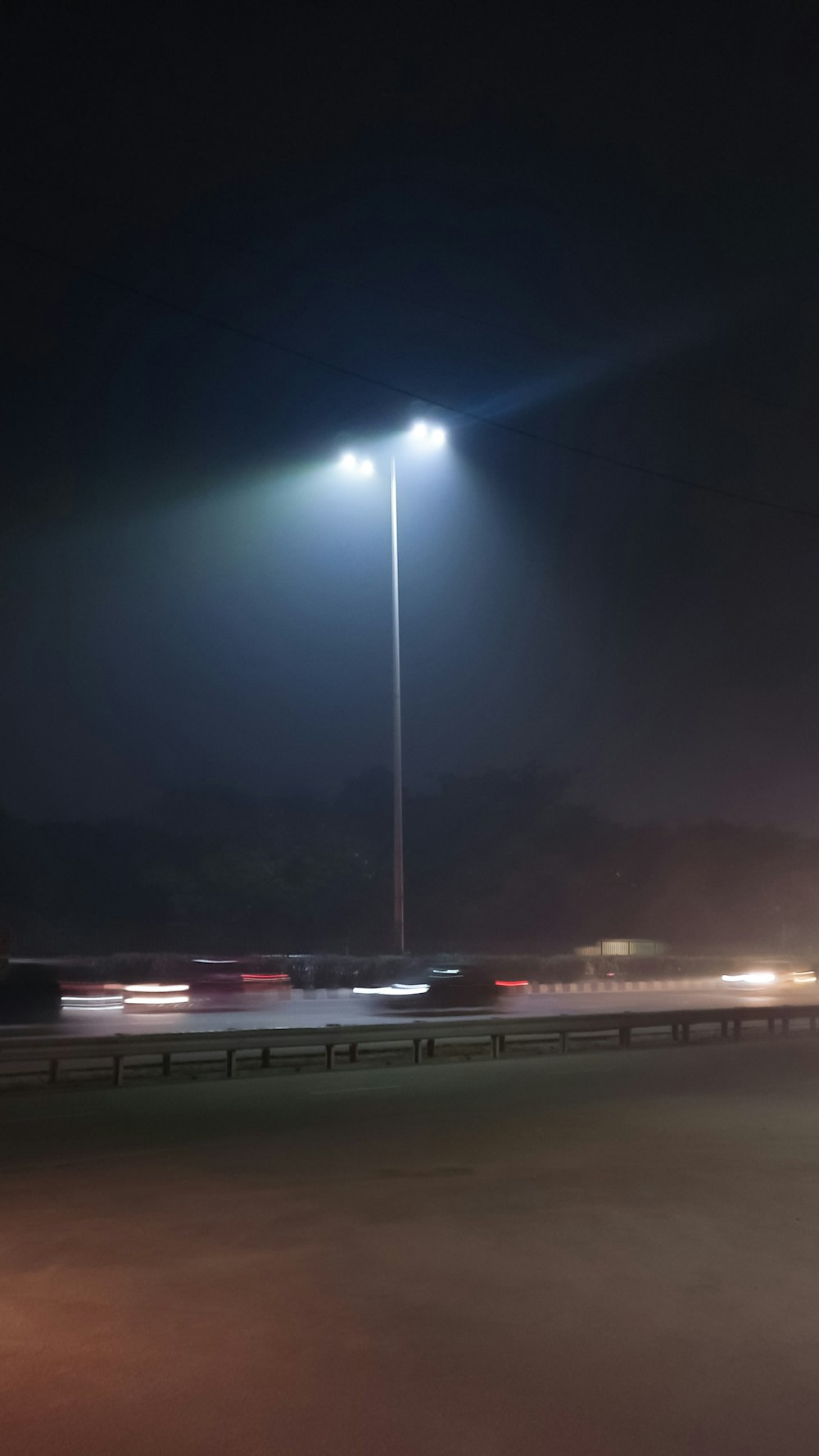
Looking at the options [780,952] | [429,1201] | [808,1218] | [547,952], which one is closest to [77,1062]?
[429,1201]

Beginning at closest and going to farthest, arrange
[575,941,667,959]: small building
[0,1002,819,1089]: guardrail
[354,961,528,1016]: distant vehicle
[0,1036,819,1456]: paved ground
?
[0,1036,819,1456]: paved ground < [0,1002,819,1089]: guardrail < [354,961,528,1016]: distant vehicle < [575,941,667,959]: small building

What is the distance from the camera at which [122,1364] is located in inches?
233

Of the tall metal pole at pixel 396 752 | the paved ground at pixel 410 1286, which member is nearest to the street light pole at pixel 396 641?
the tall metal pole at pixel 396 752

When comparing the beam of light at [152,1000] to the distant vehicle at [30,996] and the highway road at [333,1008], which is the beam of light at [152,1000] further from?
the distant vehicle at [30,996]

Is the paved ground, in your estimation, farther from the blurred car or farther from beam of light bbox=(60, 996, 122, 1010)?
the blurred car

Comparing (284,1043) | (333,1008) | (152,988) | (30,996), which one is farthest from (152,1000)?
(284,1043)

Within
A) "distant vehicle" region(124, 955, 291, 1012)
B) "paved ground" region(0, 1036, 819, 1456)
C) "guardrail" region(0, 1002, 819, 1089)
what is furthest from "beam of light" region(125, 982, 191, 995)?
"paved ground" region(0, 1036, 819, 1456)

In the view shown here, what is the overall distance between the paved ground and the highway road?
8.44m

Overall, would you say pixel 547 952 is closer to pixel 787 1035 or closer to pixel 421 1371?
pixel 787 1035

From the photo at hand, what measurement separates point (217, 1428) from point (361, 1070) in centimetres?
1461

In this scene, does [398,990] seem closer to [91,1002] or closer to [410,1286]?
[91,1002]

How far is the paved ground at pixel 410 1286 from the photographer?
206 inches

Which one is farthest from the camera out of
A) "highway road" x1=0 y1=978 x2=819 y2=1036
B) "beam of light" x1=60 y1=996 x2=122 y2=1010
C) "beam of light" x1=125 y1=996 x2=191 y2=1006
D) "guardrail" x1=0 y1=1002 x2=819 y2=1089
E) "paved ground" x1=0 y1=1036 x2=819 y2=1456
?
"beam of light" x1=125 y1=996 x2=191 y2=1006

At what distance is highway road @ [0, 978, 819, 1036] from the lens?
26.2 meters
